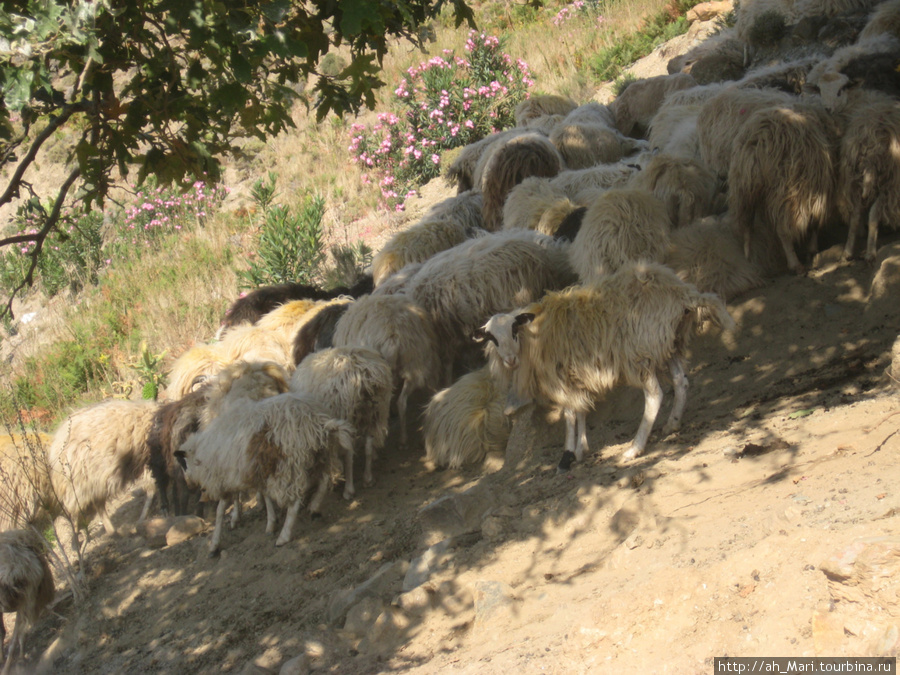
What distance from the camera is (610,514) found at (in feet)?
13.9

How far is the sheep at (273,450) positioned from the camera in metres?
5.60

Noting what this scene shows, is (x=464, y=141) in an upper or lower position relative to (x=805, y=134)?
upper

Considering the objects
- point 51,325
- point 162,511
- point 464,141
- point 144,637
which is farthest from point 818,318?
point 51,325

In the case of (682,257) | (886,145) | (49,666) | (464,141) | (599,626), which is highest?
(464,141)

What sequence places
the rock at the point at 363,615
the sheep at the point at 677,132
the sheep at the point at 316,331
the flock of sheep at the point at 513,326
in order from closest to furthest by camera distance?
the rock at the point at 363,615 → the flock of sheep at the point at 513,326 → the sheep at the point at 316,331 → the sheep at the point at 677,132

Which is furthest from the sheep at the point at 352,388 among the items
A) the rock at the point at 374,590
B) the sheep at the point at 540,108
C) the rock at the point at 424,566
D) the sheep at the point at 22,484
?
the sheep at the point at 540,108

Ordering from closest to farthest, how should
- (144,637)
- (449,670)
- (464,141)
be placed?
(449,670)
(144,637)
(464,141)

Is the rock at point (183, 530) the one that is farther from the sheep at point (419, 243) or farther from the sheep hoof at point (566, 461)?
the sheep hoof at point (566, 461)

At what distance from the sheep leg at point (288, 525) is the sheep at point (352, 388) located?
55cm

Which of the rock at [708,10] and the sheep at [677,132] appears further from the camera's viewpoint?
the rock at [708,10]

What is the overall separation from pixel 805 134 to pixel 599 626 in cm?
450

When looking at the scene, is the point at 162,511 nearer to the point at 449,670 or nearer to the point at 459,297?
the point at 459,297

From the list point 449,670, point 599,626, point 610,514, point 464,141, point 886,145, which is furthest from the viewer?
point 464,141

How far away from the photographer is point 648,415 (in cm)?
495
